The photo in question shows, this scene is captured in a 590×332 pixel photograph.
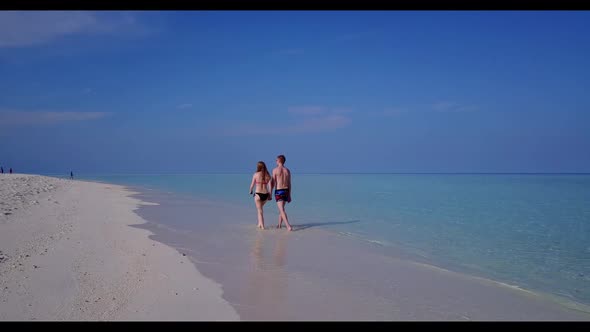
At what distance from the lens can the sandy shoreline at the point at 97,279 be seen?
4.05 meters

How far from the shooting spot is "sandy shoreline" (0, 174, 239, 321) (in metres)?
4.05

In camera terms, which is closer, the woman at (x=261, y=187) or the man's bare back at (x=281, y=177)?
the man's bare back at (x=281, y=177)

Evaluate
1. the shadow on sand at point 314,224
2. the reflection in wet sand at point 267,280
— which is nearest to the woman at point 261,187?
the shadow on sand at point 314,224

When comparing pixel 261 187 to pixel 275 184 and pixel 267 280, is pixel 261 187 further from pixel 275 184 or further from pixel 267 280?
pixel 267 280

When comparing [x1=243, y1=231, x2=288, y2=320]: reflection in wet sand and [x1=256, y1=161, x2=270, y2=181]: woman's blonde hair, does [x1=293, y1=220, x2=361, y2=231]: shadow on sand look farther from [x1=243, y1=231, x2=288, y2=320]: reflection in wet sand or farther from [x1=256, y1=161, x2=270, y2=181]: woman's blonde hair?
[x1=243, y1=231, x2=288, y2=320]: reflection in wet sand

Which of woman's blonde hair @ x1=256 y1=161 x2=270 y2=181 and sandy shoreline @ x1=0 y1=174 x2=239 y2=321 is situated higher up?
woman's blonde hair @ x1=256 y1=161 x2=270 y2=181

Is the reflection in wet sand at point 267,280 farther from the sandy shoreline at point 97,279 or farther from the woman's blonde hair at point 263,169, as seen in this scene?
the woman's blonde hair at point 263,169

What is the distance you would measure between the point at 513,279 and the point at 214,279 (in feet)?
16.9

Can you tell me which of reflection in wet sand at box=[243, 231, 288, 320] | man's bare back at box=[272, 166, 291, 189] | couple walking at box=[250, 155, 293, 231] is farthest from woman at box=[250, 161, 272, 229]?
reflection in wet sand at box=[243, 231, 288, 320]

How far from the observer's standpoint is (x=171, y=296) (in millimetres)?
4613

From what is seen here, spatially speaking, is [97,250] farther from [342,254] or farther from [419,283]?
[419,283]

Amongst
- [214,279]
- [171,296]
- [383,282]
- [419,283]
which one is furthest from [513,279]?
[171,296]

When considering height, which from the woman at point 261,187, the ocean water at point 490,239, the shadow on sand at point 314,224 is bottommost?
the shadow on sand at point 314,224

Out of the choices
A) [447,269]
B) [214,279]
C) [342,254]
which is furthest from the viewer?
[342,254]
